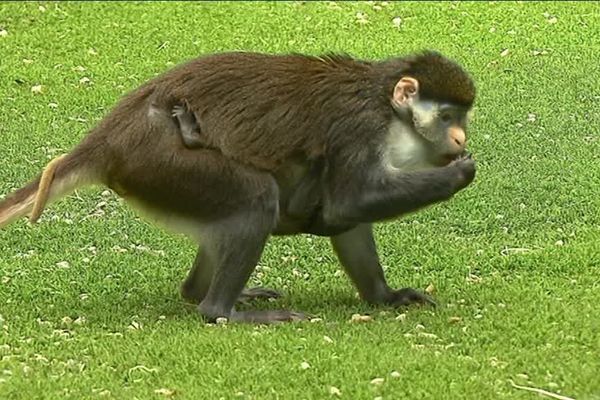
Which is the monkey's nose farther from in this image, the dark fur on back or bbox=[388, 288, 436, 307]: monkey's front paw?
bbox=[388, 288, 436, 307]: monkey's front paw

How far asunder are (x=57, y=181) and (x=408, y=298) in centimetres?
172

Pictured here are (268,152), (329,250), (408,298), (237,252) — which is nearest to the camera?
(237,252)

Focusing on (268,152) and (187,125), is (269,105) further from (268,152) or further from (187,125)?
(187,125)

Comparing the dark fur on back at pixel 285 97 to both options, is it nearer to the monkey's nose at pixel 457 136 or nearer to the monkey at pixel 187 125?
the monkey at pixel 187 125

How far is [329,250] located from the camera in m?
7.71

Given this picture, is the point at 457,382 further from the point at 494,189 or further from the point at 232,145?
the point at 494,189

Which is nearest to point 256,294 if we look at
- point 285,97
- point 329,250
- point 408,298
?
point 408,298

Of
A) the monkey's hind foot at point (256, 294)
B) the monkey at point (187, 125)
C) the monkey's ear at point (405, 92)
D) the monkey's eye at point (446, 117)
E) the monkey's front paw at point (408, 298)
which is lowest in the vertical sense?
the monkey's hind foot at point (256, 294)

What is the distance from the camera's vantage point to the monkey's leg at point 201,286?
22.1 feet

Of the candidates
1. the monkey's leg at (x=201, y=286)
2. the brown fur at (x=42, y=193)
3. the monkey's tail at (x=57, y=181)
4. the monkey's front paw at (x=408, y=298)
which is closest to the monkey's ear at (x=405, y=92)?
the monkey's front paw at (x=408, y=298)

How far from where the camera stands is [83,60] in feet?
38.8

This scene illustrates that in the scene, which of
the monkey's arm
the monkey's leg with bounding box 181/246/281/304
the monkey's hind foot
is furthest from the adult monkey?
the monkey's hind foot

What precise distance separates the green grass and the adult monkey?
43cm

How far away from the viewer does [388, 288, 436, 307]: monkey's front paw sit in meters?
6.63
